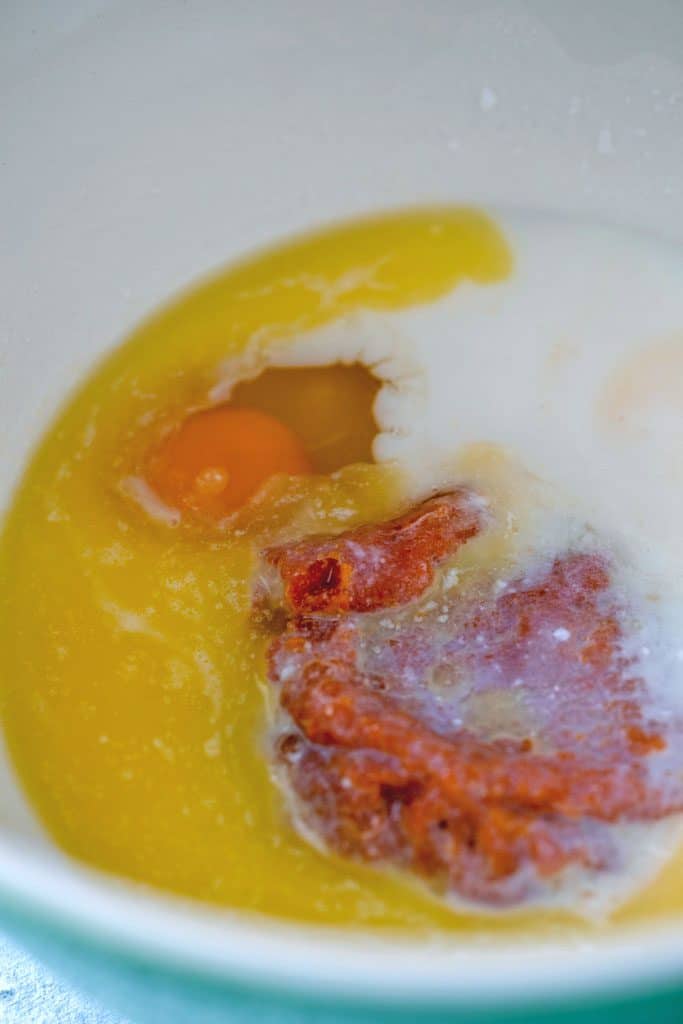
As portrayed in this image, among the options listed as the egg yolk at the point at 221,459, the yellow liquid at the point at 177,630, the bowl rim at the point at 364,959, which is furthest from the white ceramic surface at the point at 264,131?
the bowl rim at the point at 364,959

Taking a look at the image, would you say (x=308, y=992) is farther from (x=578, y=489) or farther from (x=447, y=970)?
(x=578, y=489)

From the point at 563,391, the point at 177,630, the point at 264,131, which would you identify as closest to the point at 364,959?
the point at 177,630

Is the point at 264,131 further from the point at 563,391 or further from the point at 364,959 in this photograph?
the point at 364,959

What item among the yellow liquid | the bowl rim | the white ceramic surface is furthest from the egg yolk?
the bowl rim

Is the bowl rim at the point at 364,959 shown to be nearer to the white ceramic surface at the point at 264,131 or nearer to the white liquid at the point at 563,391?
the white liquid at the point at 563,391

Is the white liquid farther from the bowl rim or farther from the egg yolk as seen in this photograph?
the bowl rim

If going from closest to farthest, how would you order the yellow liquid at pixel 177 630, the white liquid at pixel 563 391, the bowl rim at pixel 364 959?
1. the bowl rim at pixel 364 959
2. the yellow liquid at pixel 177 630
3. the white liquid at pixel 563 391
